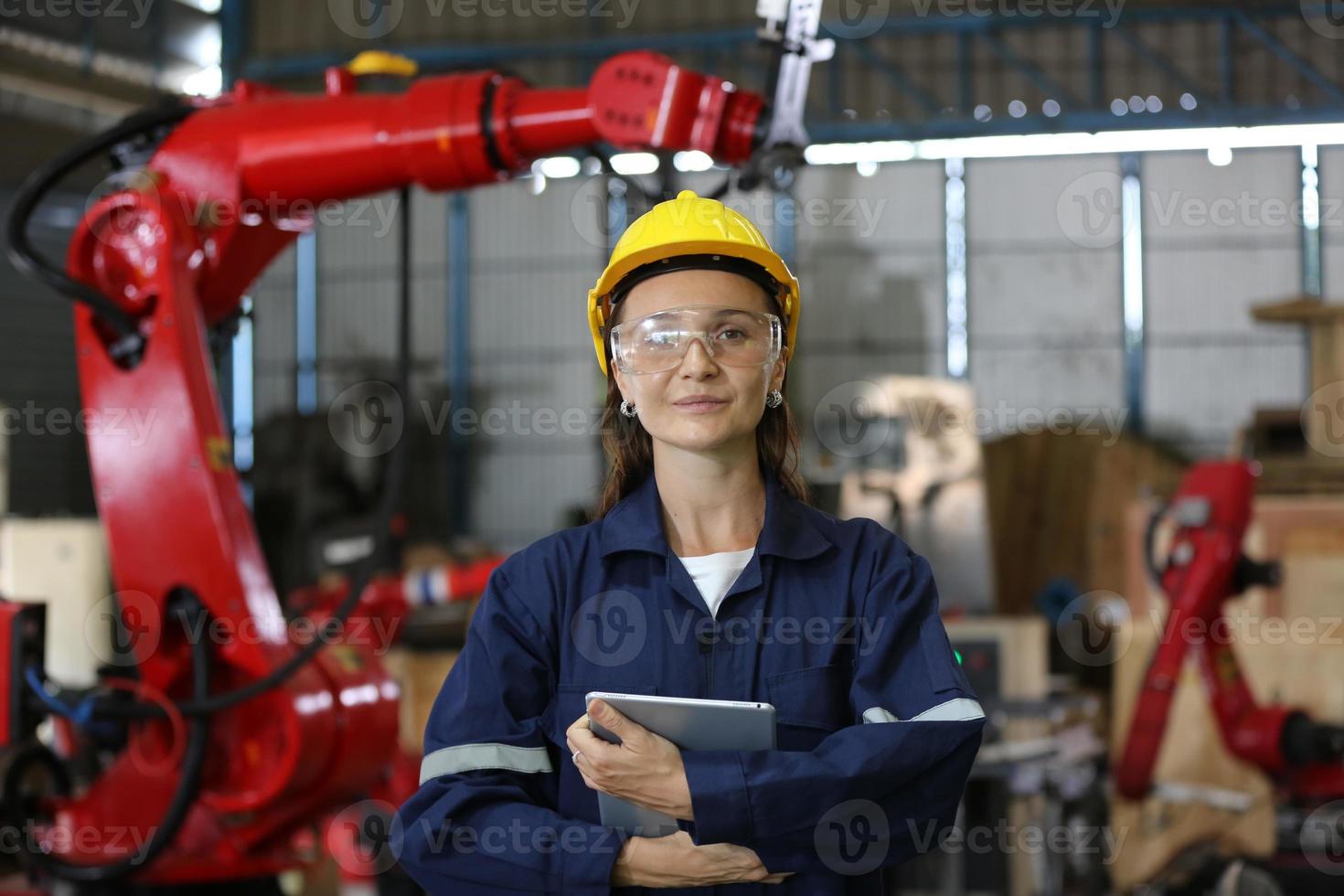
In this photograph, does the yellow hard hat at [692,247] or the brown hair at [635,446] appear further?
the brown hair at [635,446]

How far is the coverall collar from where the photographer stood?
1.79 meters

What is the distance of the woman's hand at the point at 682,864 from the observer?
1626mm

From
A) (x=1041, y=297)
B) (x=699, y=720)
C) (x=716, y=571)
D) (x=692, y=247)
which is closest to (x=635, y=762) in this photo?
(x=699, y=720)

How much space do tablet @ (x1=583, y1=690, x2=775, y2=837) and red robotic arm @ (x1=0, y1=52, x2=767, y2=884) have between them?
1639mm

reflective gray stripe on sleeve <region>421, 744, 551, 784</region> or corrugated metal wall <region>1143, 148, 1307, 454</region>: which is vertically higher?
corrugated metal wall <region>1143, 148, 1307, 454</region>

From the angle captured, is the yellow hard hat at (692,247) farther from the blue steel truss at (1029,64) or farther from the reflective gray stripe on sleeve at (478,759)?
the blue steel truss at (1029,64)

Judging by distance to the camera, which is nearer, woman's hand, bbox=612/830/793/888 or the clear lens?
woman's hand, bbox=612/830/793/888

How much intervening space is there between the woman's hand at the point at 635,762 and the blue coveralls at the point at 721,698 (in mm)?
20

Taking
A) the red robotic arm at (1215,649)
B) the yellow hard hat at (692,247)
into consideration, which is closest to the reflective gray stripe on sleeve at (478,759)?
the yellow hard hat at (692,247)

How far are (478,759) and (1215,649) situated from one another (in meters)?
4.34

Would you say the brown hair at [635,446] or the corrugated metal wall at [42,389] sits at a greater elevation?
the corrugated metal wall at [42,389]

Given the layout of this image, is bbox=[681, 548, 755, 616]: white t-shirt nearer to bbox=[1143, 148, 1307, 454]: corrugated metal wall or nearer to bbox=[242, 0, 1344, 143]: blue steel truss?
bbox=[242, 0, 1344, 143]: blue steel truss

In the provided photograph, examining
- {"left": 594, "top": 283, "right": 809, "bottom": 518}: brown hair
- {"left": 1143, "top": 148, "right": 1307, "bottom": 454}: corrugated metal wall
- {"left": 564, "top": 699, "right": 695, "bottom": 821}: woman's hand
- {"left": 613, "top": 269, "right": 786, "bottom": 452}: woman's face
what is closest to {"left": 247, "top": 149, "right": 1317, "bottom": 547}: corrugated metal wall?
{"left": 1143, "top": 148, "right": 1307, "bottom": 454}: corrugated metal wall

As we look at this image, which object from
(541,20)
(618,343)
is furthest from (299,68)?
(618,343)
